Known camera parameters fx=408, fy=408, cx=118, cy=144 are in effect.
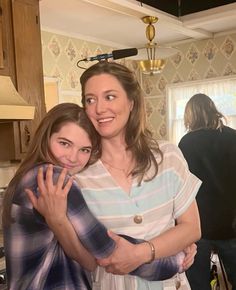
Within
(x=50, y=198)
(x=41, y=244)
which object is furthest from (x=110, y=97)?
(x=41, y=244)

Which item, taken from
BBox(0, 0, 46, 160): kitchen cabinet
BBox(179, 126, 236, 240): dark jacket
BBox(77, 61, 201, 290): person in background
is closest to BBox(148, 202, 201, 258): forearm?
BBox(77, 61, 201, 290): person in background

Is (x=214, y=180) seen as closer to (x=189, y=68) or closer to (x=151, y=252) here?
(x=151, y=252)

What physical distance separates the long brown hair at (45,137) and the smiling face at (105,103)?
3 cm

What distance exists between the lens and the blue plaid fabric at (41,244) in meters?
1.07

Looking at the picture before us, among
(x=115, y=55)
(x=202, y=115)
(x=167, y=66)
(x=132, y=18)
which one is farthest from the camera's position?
(x=167, y=66)

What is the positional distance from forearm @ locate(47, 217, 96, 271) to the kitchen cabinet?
5.57 ft

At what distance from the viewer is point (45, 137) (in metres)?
1.19

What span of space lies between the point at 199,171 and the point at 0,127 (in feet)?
4.51

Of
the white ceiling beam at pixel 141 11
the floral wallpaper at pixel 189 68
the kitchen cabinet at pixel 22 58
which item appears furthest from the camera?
the floral wallpaper at pixel 189 68

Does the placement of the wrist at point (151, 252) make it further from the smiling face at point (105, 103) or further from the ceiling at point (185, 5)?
the ceiling at point (185, 5)

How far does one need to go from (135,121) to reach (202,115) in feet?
4.09

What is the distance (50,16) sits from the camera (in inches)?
139

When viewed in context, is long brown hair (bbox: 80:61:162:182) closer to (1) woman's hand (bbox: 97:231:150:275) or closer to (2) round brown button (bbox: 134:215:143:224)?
(2) round brown button (bbox: 134:215:143:224)

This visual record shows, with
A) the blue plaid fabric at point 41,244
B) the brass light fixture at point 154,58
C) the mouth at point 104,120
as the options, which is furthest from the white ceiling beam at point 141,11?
the blue plaid fabric at point 41,244
